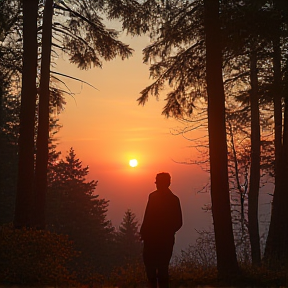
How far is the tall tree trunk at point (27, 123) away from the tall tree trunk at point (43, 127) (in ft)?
5.73

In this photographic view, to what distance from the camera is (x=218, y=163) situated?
10109mm

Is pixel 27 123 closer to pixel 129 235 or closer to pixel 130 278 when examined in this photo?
pixel 130 278

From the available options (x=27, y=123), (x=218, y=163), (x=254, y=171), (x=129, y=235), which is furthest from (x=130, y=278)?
(x=129, y=235)

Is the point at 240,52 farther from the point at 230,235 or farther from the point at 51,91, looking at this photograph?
the point at 51,91

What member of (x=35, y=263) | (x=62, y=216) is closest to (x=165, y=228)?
(x=35, y=263)

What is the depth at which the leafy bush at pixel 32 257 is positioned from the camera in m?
9.39

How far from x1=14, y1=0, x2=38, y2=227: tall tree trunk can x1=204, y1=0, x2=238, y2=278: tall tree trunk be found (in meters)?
5.34

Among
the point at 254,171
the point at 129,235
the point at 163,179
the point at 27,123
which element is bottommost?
the point at 129,235

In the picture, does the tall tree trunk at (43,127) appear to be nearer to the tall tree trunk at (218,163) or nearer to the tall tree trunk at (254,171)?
the tall tree trunk at (218,163)

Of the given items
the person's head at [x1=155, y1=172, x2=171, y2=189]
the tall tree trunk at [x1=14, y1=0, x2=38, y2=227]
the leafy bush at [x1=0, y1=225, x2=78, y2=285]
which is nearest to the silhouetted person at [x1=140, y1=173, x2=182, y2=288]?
the person's head at [x1=155, y1=172, x2=171, y2=189]

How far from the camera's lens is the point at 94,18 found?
1659 cm

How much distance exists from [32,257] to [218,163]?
14.8 ft

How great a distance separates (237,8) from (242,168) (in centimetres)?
1417

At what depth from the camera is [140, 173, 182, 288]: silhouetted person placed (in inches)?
309
